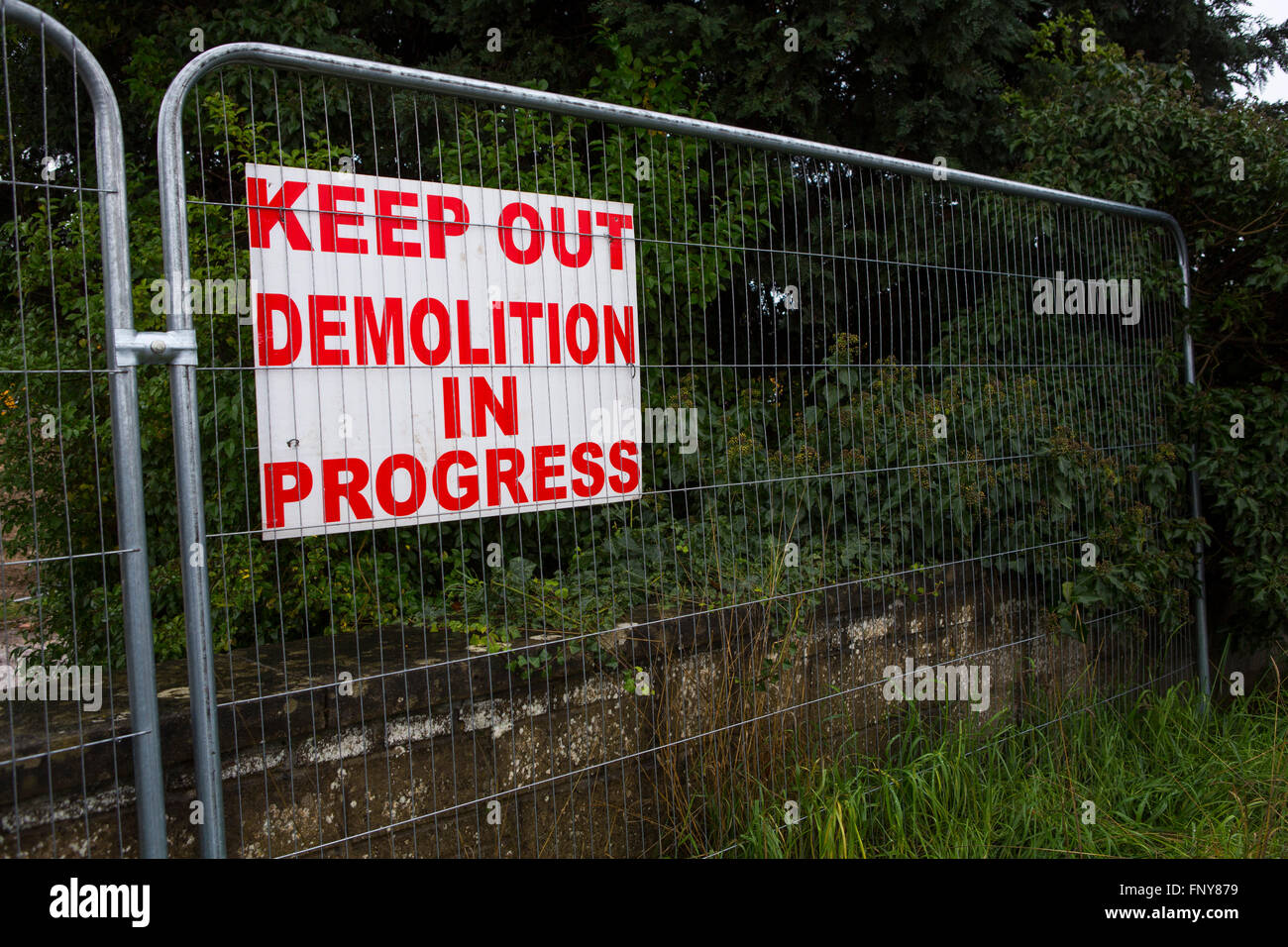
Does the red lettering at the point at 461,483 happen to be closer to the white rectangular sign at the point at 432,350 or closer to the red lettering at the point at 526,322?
the white rectangular sign at the point at 432,350

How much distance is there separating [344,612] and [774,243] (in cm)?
427

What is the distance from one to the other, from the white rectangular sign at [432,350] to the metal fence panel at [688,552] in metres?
0.04

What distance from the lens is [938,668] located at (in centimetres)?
402

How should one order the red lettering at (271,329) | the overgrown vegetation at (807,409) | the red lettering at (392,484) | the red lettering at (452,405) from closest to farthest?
the red lettering at (271,329) → the red lettering at (392,484) → the red lettering at (452,405) → the overgrown vegetation at (807,409)

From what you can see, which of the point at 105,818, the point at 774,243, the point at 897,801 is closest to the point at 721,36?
the point at 774,243

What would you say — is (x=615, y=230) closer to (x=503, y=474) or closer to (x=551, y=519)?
(x=503, y=474)

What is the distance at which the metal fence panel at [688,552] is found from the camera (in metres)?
2.59

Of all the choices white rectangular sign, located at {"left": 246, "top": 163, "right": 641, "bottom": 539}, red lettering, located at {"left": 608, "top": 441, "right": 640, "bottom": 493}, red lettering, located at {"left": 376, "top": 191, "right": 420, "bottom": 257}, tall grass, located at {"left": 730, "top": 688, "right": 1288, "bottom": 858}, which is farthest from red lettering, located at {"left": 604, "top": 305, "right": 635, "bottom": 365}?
tall grass, located at {"left": 730, "top": 688, "right": 1288, "bottom": 858}

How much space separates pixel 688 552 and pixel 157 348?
5.67 feet

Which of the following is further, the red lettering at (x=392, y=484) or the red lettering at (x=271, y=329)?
the red lettering at (x=392, y=484)

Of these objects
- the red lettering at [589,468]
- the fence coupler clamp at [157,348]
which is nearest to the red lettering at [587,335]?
the red lettering at [589,468]

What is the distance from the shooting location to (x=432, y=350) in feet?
8.90

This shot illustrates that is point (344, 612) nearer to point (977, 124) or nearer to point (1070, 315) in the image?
point (1070, 315)

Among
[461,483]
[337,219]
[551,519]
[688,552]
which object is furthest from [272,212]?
[551,519]
